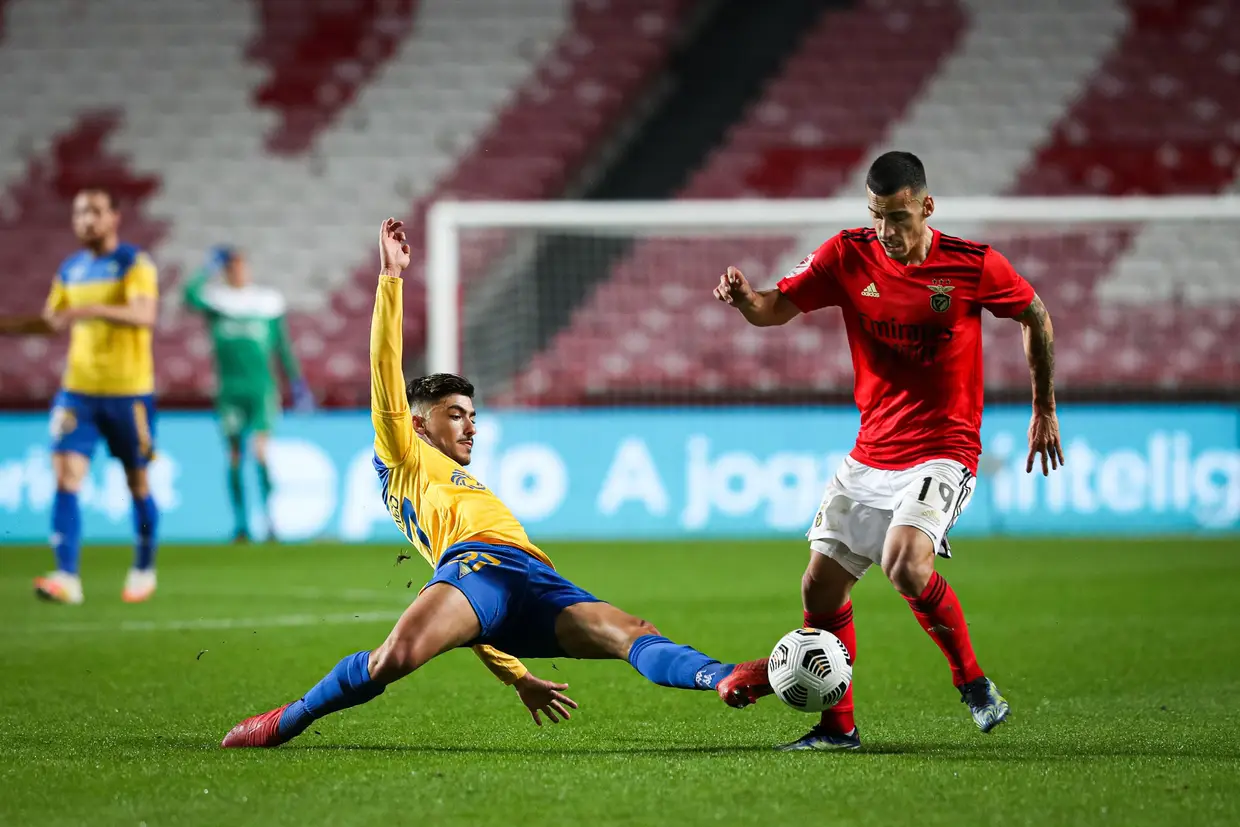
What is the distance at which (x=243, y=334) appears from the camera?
1321 centimetres

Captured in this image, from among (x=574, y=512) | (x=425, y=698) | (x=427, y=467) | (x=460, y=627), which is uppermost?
(x=427, y=467)

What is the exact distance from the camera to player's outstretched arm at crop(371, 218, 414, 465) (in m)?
4.48

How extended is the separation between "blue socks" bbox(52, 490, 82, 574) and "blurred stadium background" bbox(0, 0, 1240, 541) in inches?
167

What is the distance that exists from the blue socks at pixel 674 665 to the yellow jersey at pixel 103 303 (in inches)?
200

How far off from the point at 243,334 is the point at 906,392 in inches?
367

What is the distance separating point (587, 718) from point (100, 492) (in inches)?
350

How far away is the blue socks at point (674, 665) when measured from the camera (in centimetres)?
420

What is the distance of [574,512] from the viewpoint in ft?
42.4

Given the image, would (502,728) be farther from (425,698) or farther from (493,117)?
(493,117)

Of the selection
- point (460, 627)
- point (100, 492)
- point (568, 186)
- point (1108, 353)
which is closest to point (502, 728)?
point (460, 627)

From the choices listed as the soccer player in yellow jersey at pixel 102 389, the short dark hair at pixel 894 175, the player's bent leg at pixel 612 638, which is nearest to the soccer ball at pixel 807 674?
the player's bent leg at pixel 612 638

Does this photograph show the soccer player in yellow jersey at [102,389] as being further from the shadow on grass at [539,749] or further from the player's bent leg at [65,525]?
the shadow on grass at [539,749]

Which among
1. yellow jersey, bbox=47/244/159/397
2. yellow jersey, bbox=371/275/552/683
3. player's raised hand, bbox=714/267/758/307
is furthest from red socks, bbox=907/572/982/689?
yellow jersey, bbox=47/244/159/397

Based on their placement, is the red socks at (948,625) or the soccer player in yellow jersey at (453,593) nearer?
the soccer player in yellow jersey at (453,593)
